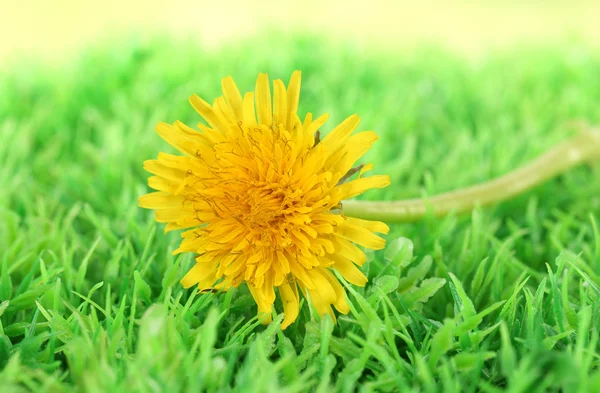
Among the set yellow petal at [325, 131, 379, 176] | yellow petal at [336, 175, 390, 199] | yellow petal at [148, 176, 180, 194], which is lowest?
yellow petal at [148, 176, 180, 194]

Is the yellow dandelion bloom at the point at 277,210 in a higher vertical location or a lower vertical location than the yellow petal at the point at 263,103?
lower

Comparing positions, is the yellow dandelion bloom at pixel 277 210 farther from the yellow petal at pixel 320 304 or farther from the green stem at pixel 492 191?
the green stem at pixel 492 191

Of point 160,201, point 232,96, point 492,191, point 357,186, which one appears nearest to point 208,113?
point 232,96

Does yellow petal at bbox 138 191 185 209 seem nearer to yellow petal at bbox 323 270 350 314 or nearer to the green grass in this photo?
the green grass

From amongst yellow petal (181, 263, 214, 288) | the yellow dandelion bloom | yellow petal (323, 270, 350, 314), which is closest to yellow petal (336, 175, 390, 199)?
the yellow dandelion bloom

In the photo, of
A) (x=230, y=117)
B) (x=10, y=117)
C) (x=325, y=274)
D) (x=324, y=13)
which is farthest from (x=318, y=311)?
(x=324, y=13)

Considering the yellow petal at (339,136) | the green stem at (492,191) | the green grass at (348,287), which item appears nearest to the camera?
the green grass at (348,287)

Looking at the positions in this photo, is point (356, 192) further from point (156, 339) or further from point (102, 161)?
point (102, 161)

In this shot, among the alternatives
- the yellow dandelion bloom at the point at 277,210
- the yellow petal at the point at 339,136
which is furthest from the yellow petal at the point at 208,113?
the yellow petal at the point at 339,136
